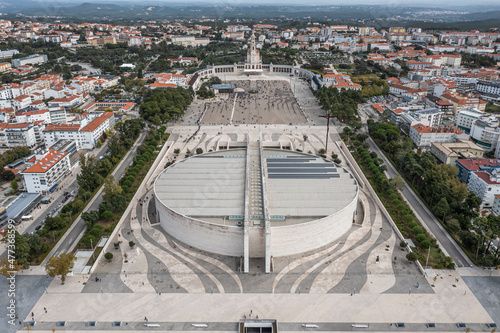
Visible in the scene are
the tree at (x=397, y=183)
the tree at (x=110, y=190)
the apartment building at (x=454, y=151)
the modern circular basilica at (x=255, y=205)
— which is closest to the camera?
the modern circular basilica at (x=255, y=205)

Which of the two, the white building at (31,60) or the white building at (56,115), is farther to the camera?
the white building at (31,60)

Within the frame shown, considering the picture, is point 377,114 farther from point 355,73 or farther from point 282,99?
→ point 355,73

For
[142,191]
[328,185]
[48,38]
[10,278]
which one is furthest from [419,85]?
[48,38]

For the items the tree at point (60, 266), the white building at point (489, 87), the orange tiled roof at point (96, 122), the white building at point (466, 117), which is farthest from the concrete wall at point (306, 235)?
the white building at point (489, 87)

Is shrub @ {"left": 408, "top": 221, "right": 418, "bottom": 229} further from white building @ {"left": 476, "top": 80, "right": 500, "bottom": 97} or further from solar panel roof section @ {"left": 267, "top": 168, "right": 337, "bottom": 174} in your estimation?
white building @ {"left": 476, "top": 80, "right": 500, "bottom": 97}

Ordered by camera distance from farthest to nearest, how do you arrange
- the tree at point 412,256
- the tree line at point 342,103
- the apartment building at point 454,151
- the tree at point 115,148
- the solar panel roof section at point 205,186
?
the tree line at point 342,103 → the tree at point 115,148 → the apartment building at point 454,151 → the solar panel roof section at point 205,186 → the tree at point 412,256

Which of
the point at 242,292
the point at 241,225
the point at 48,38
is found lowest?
the point at 242,292

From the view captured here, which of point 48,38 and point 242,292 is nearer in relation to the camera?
point 242,292

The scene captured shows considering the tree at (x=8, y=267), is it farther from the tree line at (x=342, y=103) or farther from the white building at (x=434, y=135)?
the white building at (x=434, y=135)
